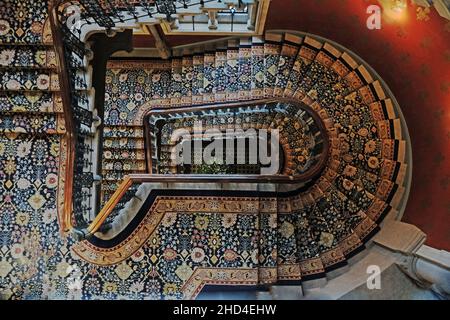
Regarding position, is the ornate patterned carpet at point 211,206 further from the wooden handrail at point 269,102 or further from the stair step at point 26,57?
the wooden handrail at point 269,102

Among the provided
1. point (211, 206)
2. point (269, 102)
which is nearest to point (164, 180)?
point (211, 206)

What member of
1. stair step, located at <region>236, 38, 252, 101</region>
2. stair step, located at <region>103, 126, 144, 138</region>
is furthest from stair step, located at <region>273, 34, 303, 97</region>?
stair step, located at <region>103, 126, 144, 138</region>

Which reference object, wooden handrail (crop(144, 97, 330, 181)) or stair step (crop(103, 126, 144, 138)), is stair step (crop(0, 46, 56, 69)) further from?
stair step (crop(103, 126, 144, 138))

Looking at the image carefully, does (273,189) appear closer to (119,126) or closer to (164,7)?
(164,7)
